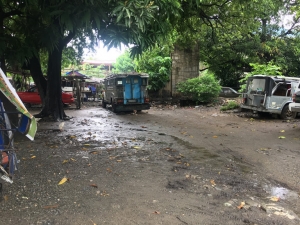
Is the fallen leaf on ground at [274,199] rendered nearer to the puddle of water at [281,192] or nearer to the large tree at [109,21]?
the puddle of water at [281,192]

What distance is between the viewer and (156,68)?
23.7 metres

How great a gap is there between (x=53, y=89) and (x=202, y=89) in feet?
33.9

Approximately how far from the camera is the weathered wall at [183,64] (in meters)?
22.8

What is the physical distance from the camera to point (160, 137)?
30.9 feet

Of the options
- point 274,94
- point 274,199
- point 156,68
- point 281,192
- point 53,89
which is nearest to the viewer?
point 274,199

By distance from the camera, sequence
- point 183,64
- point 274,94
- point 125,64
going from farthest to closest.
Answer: point 125,64
point 183,64
point 274,94

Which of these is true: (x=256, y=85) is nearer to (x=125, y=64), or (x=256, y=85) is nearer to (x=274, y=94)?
(x=274, y=94)

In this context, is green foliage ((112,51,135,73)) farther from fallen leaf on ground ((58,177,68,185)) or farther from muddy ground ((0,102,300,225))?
fallen leaf on ground ((58,177,68,185))

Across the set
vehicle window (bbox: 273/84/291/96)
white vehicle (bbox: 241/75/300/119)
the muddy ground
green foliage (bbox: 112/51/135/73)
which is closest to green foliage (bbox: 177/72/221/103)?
white vehicle (bbox: 241/75/300/119)

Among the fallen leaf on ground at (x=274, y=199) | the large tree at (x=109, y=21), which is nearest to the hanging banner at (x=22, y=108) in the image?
the large tree at (x=109, y=21)

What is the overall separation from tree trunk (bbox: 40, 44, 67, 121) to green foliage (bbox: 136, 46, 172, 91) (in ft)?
35.9

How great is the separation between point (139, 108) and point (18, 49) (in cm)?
1027

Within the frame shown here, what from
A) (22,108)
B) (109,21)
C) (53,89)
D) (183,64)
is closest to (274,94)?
(109,21)

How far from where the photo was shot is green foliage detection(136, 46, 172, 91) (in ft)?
76.4
